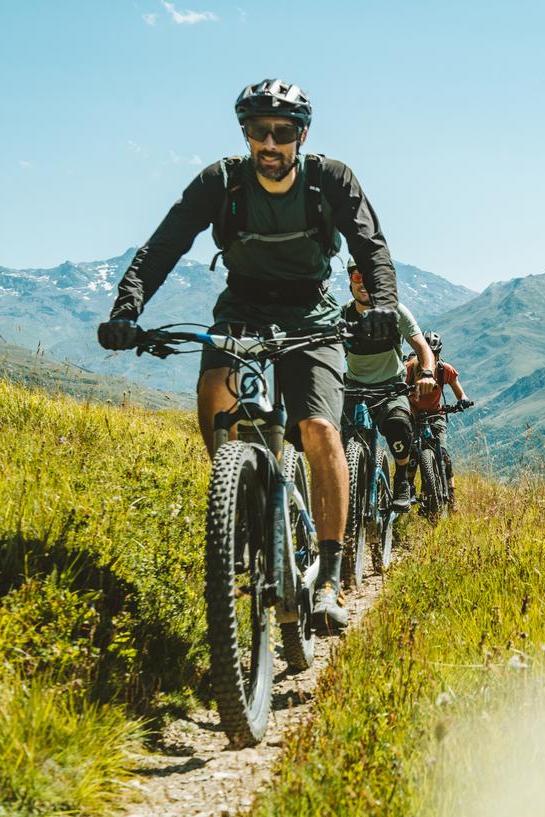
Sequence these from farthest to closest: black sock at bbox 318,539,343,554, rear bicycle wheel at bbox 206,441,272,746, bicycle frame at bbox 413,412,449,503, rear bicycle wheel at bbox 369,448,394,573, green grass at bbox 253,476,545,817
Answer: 1. bicycle frame at bbox 413,412,449,503
2. rear bicycle wheel at bbox 369,448,394,573
3. black sock at bbox 318,539,343,554
4. rear bicycle wheel at bbox 206,441,272,746
5. green grass at bbox 253,476,545,817

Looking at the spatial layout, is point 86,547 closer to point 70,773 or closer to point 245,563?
point 245,563

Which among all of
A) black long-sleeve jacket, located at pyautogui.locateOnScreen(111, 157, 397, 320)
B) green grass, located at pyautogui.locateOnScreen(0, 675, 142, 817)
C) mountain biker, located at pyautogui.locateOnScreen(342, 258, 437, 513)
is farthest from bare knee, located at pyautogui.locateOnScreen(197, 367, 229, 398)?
mountain biker, located at pyautogui.locateOnScreen(342, 258, 437, 513)

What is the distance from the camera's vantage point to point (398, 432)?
8633 mm

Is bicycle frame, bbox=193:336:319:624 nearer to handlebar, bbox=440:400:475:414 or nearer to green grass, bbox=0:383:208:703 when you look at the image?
green grass, bbox=0:383:208:703

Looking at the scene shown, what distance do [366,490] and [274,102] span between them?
4128mm

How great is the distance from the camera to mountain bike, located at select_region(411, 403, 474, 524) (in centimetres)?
991

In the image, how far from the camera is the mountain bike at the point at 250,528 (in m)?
3.38

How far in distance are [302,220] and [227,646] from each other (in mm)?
2420

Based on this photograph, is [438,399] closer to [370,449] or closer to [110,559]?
[370,449]

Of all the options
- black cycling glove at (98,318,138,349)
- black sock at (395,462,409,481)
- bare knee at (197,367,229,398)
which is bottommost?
black sock at (395,462,409,481)

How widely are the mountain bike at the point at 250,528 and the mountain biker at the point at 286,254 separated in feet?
0.65

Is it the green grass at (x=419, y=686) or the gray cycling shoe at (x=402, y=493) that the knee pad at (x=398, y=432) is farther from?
the green grass at (x=419, y=686)

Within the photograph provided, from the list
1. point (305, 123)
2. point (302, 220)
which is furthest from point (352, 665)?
point (305, 123)

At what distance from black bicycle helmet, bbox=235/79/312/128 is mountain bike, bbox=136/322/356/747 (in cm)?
117
